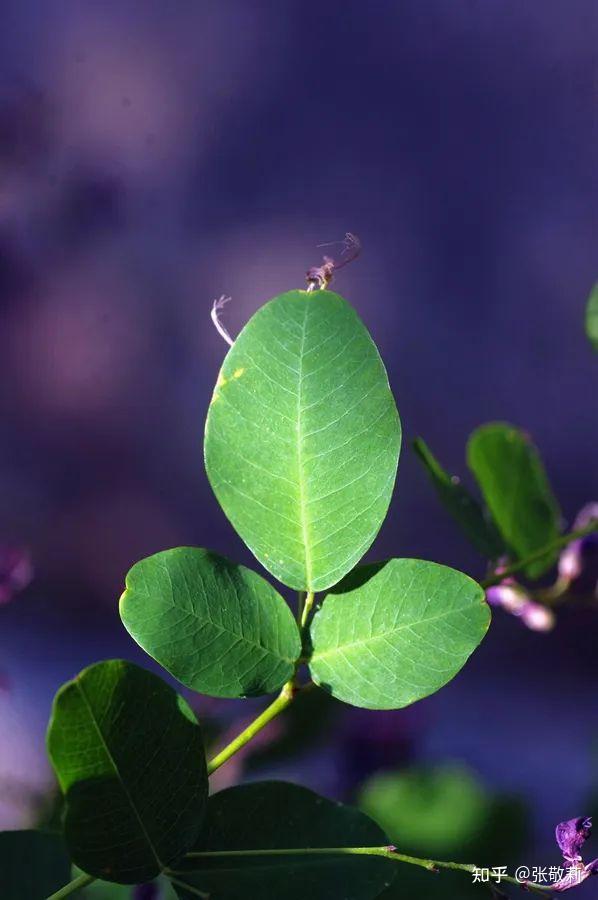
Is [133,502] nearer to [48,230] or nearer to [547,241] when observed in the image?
[48,230]

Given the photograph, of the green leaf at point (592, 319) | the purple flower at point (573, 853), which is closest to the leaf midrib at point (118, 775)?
the purple flower at point (573, 853)

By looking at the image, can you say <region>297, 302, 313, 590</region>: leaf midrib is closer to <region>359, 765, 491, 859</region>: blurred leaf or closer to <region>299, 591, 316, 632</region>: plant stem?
<region>299, 591, 316, 632</region>: plant stem

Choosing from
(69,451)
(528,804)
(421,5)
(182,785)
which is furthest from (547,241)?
(182,785)

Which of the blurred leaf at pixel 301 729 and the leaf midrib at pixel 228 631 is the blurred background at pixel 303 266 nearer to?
the blurred leaf at pixel 301 729

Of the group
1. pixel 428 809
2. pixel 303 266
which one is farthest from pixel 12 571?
pixel 303 266

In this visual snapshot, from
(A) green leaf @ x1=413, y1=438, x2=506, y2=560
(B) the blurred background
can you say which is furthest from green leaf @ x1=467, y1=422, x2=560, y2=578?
(B) the blurred background

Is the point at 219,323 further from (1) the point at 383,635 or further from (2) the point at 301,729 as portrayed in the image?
(2) the point at 301,729
